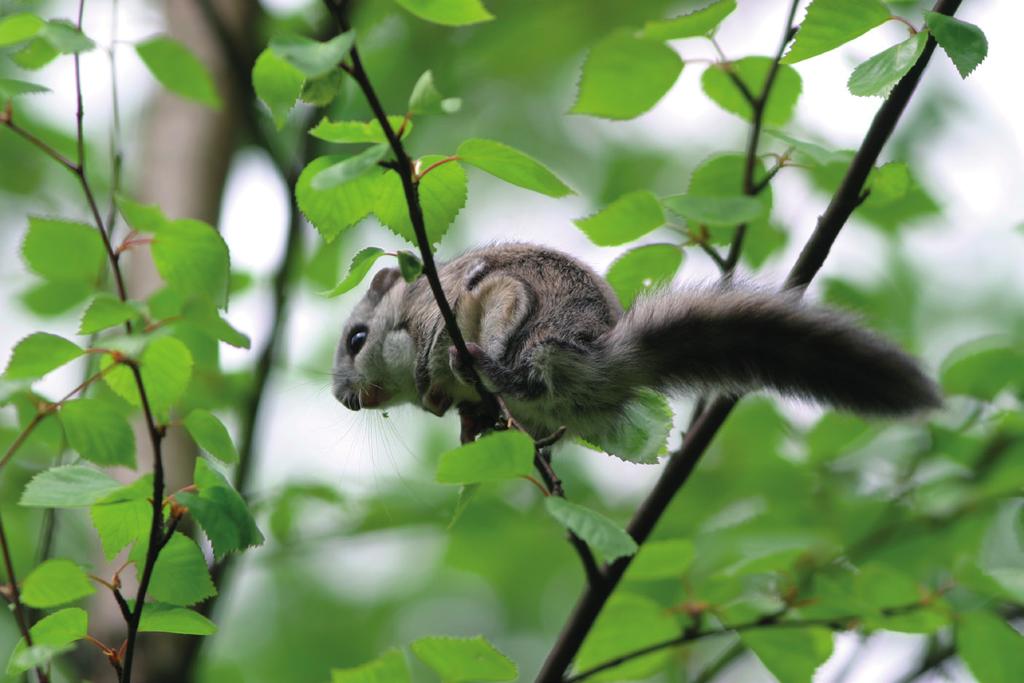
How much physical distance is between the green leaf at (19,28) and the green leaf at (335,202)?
537mm

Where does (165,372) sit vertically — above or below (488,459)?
above

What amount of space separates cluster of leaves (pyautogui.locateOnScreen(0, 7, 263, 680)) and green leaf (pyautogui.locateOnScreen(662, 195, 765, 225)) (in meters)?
0.87

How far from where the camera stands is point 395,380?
3271 millimetres

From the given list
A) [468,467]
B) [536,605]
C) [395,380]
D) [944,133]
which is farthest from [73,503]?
[536,605]

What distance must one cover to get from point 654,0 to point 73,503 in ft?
16.5

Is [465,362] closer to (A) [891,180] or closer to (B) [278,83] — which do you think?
(B) [278,83]

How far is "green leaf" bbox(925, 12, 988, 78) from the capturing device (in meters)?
1.86

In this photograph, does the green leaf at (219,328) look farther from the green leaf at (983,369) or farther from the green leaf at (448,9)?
the green leaf at (983,369)

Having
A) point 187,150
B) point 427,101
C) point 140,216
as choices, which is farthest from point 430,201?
point 187,150

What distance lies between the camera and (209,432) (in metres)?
1.95

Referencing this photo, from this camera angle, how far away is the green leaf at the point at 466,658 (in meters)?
2.05

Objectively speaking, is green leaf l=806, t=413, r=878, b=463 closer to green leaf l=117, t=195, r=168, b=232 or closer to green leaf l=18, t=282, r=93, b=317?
green leaf l=117, t=195, r=168, b=232

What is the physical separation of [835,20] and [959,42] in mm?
220

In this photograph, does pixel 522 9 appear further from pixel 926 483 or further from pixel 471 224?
pixel 926 483
